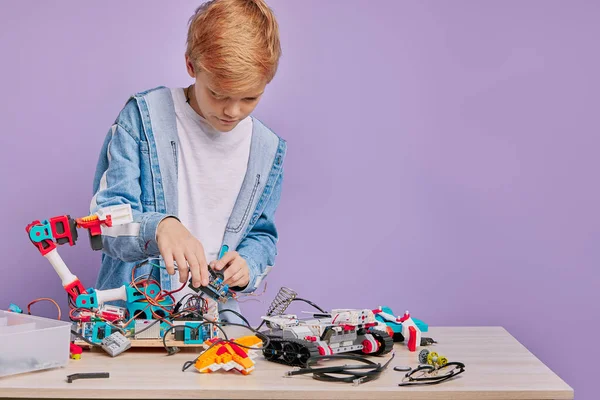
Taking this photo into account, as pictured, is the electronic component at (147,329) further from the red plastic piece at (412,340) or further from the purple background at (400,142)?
the purple background at (400,142)

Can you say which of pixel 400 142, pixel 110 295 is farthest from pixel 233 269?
pixel 400 142

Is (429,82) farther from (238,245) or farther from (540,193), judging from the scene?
(238,245)

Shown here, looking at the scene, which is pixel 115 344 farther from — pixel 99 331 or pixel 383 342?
pixel 383 342

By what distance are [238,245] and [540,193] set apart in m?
0.89

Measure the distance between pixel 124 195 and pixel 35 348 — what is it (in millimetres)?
465

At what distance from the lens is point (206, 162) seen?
1757mm

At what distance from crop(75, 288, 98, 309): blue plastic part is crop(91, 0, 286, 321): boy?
14 centimetres

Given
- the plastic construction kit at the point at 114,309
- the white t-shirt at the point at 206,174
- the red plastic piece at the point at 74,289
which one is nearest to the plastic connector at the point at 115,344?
the plastic construction kit at the point at 114,309

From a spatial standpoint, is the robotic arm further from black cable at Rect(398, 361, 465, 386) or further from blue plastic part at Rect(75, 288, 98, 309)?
black cable at Rect(398, 361, 465, 386)

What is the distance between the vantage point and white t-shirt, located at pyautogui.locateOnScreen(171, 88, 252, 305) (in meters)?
1.74

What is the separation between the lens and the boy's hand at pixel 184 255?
1.32m

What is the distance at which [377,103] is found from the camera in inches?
84.6

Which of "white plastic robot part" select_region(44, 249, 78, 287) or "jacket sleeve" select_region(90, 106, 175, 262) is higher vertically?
"jacket sleeve" select_region(90, 106, 175, 262)

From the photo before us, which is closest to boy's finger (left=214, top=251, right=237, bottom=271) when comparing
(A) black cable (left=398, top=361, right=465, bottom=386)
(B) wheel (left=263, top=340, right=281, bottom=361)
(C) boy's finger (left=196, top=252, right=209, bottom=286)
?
(C) boy's finger (left=196, top=252, right=209, bottom=286)
